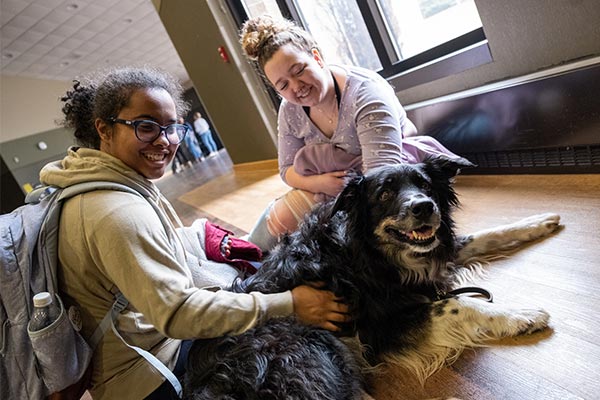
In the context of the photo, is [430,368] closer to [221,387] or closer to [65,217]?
[221,387]

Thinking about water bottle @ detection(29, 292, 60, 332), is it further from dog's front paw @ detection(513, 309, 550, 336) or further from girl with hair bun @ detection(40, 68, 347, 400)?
dog's front paw @ detection(513, 309, 550, 336)

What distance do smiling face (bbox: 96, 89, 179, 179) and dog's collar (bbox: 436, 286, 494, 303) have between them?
1235 mm

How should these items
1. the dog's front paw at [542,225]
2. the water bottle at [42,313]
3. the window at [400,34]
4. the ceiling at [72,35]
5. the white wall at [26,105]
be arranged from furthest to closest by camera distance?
the white wall at [26,105]
the ceiling at [72,35]
the window at [400,34]
the dog's front paw at [542,225]
the water bottle at [42,313]

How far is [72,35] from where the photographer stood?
8867 mm

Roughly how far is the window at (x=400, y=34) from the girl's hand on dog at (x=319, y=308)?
5.91 feet

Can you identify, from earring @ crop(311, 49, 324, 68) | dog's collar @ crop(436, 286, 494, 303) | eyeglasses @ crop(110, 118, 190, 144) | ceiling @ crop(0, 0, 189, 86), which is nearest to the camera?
eyeglasses @ crop(110, 118, 190, 144)

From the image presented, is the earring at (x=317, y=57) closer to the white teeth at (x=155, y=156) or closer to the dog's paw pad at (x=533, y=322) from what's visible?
the white teeth at (x=155, y=156)

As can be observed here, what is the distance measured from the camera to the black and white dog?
3.73 feet

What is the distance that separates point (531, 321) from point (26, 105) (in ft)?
47.0

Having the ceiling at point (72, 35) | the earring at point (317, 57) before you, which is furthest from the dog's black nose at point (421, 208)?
the ceiling at point (72, 35)

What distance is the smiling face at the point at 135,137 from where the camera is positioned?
124 centimetres

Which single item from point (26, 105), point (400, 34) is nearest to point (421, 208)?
point (400, 34)

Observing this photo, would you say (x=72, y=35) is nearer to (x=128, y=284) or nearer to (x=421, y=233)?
(x=128, y=284)

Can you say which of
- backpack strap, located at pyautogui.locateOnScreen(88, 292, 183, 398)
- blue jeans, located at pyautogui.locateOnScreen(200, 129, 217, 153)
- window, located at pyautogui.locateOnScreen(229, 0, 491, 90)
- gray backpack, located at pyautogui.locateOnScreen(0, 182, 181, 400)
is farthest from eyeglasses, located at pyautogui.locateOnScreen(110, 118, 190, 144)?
blue jeans, located at pyautogui.locateOnScreen(200, 129, 217, 153)
